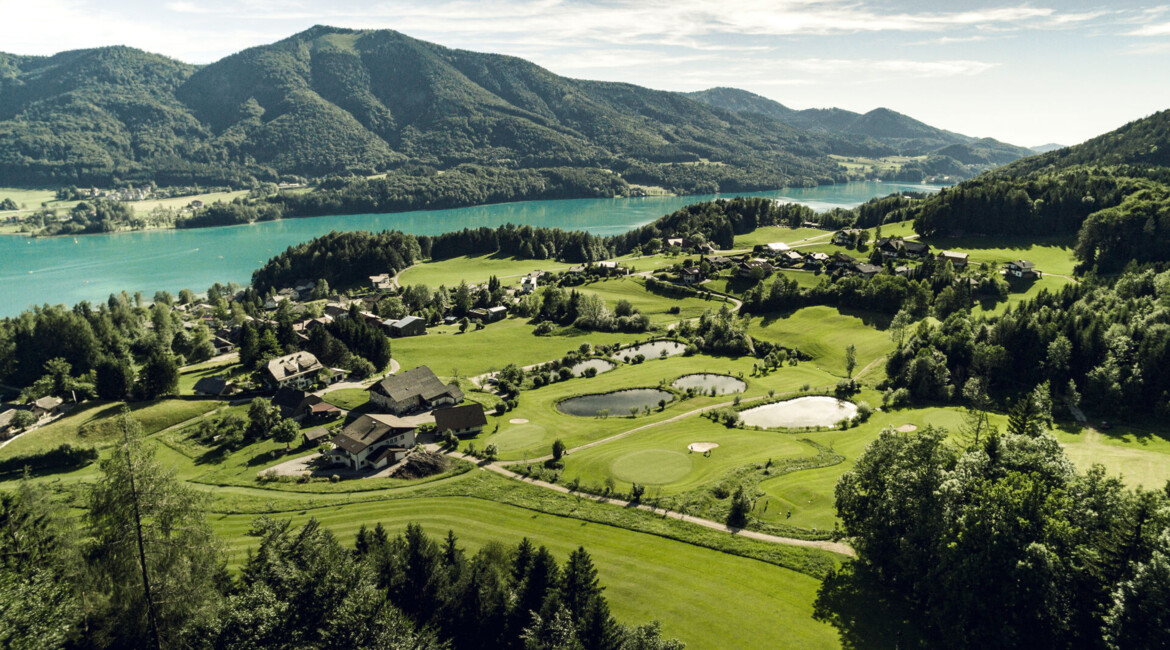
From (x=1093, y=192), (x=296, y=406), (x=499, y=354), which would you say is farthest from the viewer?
(x=1093, y=192)

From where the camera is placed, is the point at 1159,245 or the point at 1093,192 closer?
the point at 1159,245

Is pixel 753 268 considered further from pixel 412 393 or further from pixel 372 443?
pixel 372 443

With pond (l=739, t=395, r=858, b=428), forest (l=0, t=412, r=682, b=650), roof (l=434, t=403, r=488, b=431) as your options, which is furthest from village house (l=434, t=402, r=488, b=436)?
forest (l=0, t=412, r=682, b=650)

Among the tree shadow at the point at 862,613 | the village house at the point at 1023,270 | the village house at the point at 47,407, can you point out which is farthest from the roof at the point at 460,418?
the village house at the point at 1023,270

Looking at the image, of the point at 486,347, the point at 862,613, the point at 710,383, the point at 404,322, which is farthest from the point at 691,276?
the point at 862,613

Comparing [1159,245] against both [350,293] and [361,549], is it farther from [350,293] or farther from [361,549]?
[350,293]

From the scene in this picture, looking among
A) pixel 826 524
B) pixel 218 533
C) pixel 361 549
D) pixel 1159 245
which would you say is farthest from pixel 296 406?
pixel 1159 245

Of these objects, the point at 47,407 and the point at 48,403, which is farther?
the point at 48,403
